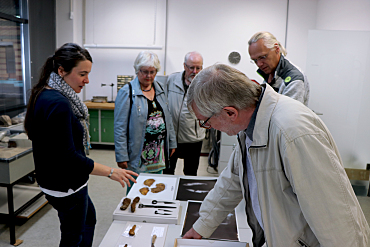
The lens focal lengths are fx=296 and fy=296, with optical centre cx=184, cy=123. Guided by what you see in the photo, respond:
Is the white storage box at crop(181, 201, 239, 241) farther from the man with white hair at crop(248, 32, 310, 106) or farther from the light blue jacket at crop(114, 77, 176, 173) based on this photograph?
the man with white hair at crop(248, 32, 310, 106)

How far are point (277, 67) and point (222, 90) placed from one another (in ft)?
4.48

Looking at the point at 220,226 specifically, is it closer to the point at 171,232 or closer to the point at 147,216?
the point at 171,232

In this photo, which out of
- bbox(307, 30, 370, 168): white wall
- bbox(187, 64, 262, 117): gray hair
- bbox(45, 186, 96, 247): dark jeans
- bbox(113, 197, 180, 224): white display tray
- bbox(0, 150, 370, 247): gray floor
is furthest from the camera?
bbox(307, 30, 370, 168): white wall

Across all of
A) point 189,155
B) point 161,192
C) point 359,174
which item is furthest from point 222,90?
point 359,174

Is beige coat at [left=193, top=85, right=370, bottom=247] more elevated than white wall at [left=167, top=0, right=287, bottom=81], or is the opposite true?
white wall at [left=167, top=0, right=287, bottom=81]

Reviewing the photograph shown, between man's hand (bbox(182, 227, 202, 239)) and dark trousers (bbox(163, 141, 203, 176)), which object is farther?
dark trousers (bbox(163, 141, 203, 176))

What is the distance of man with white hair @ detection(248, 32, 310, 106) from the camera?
6.47ft

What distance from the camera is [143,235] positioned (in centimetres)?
138

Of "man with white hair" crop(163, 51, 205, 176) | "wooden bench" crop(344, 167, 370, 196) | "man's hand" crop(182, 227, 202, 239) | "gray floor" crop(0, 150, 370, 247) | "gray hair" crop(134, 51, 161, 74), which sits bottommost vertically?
"gray floor" crop(0, 150, 370, 247)

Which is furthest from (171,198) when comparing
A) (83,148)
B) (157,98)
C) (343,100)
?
(343,100)

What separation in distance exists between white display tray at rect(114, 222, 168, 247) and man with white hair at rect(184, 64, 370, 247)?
49 cm

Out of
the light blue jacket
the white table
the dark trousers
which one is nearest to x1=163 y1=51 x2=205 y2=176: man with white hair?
the dark trousers

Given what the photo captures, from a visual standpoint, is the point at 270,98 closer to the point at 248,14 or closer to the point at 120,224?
the point at 120,224

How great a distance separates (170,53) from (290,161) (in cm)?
511
